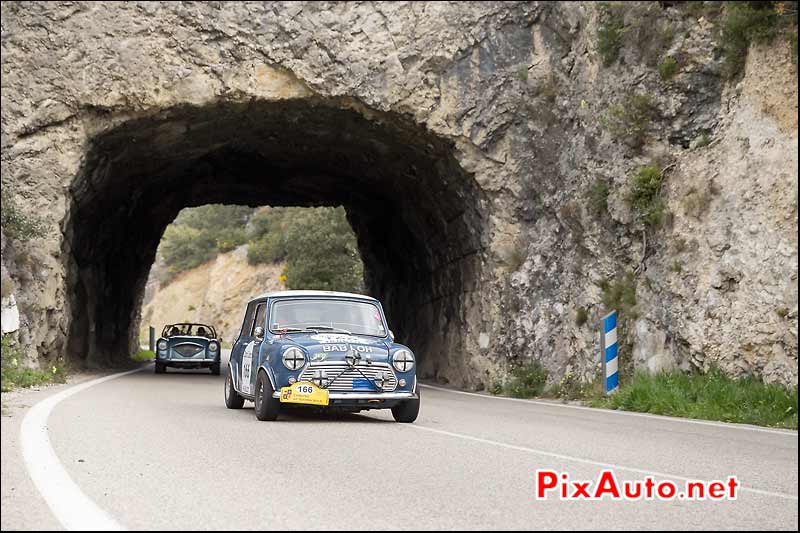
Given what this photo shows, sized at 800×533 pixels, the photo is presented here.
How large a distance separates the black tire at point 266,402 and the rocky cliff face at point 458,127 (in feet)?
25.2

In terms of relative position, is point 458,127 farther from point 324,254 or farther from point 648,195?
point 324,254

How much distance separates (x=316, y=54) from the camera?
69.1ft

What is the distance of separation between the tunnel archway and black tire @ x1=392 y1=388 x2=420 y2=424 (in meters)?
11.4

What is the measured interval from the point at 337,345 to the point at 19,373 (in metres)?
8.73

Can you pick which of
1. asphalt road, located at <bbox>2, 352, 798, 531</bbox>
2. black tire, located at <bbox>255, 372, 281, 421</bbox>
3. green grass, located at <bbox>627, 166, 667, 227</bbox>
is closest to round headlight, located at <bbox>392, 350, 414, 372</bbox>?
asphalt road, located at <bbox>2, 352, 798, 531</bbox>

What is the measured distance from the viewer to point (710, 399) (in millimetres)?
13164

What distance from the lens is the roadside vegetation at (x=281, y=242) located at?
56406 mm

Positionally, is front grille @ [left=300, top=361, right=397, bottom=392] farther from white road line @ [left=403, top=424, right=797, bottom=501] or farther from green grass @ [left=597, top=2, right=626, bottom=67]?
green grass @ [left=597, top=2, right=626, bottom=67]

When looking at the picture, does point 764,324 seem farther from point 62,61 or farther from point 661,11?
point 62,61

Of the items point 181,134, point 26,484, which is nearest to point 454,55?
point 181,134

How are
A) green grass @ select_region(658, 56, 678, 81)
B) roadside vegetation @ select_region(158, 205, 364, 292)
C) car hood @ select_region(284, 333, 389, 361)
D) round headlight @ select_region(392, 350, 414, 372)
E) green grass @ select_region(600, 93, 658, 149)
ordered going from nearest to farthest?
car hood @ select_region(284, 333, 389, 361) → round headlight @ select_region(392, 350, 414, 372) → green grass @ select_region(658, 56, 678, 81) → green grass @ select_region(600, 93, 658, 149) → roadside vegetation @ select_region(158, 205, 364, 292)

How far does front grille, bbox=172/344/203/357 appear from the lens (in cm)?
2719

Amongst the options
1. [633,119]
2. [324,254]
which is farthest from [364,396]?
[324,254]
